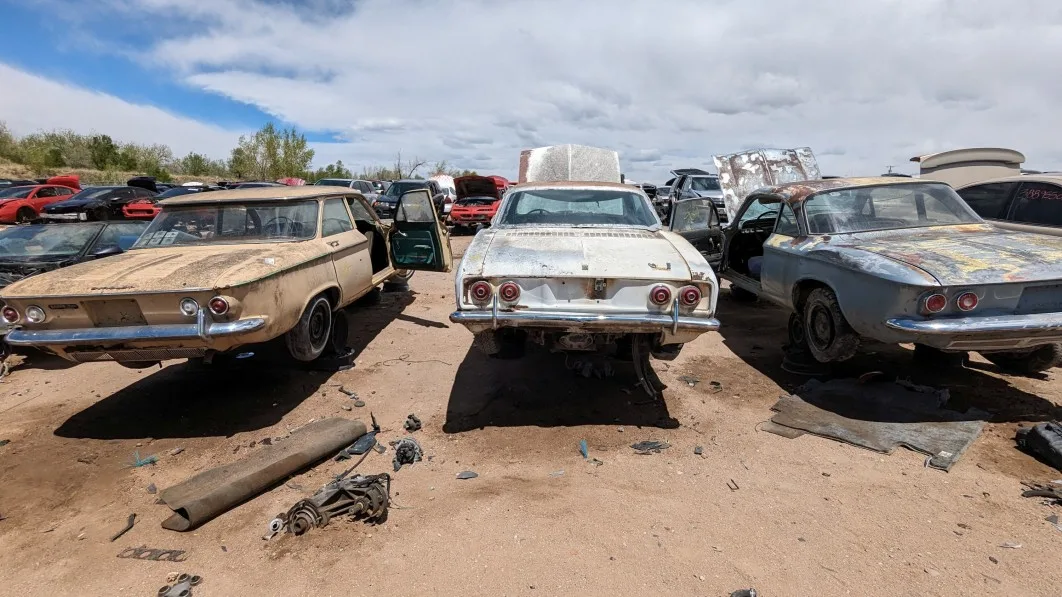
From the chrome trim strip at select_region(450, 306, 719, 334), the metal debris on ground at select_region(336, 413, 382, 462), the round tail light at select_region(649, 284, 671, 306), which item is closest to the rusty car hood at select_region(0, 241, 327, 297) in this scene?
the metal debris on ground at select_region(336, 413, 382, 462)

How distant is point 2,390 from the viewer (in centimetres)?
502

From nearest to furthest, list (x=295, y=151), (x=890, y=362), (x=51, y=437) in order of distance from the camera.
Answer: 1. (x=51, y=437)
2. (x=890, y=362)
3. (x=295, y=151)

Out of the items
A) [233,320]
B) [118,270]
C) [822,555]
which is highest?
[118,270]

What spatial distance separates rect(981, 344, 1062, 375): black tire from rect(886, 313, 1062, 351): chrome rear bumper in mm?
961

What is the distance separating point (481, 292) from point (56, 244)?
560cm

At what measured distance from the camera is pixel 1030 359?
4453 mm

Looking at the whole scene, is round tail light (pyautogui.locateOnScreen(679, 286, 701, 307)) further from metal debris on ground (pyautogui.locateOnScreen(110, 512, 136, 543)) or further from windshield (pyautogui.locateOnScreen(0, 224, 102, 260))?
windshield (pyautogui.locateOnScreen(0, 224, 102, 260))

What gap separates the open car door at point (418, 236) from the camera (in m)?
6.46

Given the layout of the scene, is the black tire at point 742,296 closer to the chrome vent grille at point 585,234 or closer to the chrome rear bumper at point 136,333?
the chrome vent grille at point 585,234

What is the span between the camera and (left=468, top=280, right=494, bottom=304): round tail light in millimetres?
3629

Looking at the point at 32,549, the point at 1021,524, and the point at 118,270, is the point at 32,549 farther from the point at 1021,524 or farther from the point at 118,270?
the point at 1021,524

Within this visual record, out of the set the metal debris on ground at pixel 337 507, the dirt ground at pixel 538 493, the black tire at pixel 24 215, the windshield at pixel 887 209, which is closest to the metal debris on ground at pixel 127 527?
the dirt ground at pixel 538 493

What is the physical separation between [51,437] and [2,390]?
5.48 ft

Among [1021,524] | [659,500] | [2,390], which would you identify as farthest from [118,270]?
[1021,524]
